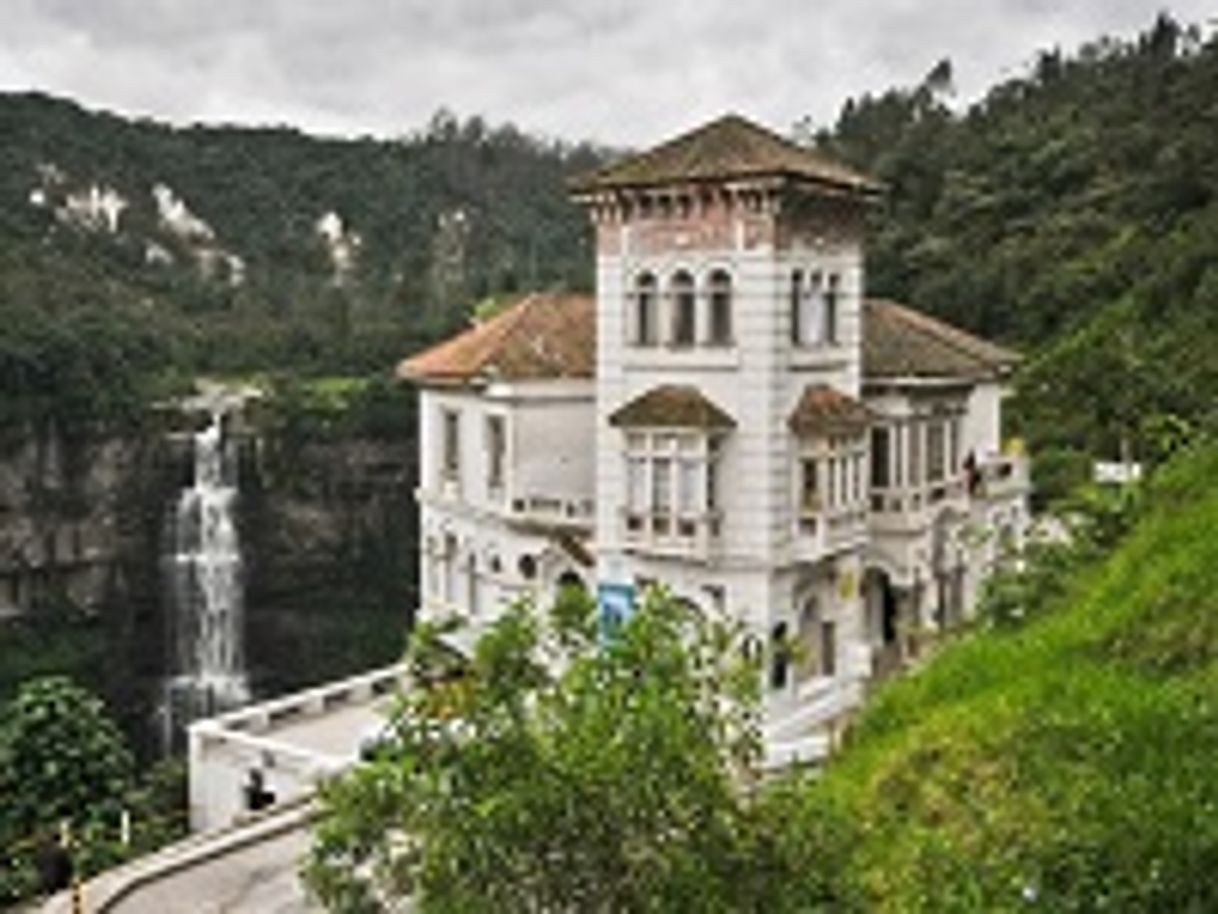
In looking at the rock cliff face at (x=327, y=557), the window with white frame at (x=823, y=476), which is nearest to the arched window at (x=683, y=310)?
the window with white frame at (x=823, y=476)

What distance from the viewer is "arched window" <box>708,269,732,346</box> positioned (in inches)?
944

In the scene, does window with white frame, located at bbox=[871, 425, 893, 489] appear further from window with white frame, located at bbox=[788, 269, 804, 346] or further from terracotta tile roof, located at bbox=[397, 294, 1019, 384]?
window with white frame, located at bbox=[788, 269, 804, 346]

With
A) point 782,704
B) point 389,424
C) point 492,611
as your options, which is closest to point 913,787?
point 782,704

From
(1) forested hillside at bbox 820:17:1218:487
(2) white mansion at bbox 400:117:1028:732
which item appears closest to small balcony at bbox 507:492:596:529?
(2) white mansion at bbox 400:117:1028:732

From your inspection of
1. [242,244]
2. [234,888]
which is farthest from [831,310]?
[242,244]

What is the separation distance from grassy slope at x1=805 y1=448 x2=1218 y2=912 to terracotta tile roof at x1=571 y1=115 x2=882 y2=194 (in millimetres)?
12676

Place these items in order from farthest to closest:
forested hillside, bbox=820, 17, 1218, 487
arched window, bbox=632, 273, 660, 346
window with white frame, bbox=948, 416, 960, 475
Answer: forested hillside, bbox=820, 17, 1218, 487
window with white frame, bbox=948, 416, 960, 475
arched window, bbox=632, 273, 660, 346

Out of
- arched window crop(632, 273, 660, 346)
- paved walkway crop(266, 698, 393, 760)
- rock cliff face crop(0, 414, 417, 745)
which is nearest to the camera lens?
arched window crop(632, 273, 660, 346)

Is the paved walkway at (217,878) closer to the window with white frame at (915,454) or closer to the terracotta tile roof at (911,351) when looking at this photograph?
the window with white frame at (915,454)

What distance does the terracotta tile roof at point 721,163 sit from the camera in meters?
23.4

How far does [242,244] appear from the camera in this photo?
116375 mm

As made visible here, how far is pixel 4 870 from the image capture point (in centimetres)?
2152

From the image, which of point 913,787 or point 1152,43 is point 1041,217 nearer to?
point 1152,43

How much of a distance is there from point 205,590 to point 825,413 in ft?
133
